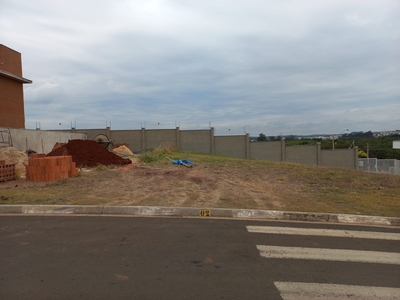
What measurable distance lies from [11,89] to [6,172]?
19.1 m

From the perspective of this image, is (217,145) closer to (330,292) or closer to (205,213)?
(205,213)

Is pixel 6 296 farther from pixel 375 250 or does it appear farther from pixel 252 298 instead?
pixel 375 250

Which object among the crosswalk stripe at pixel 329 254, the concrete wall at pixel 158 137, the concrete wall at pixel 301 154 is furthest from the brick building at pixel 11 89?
the concrete wall at pixel 301 154

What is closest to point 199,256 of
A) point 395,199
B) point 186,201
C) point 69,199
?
→ point 186,201

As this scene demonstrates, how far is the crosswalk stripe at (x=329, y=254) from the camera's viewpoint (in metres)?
5.15

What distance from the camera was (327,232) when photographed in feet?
21.9

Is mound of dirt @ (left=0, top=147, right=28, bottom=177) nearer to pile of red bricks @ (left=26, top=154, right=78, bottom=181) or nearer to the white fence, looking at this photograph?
pile of red bricks @ (left=26, top=154, right=78, bottom=181)

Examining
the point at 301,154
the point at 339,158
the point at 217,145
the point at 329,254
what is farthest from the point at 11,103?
the point at 339,158

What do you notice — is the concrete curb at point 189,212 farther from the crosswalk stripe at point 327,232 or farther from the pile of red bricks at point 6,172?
the pile of red bricks at point 6,172

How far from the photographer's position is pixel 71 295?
381 cm

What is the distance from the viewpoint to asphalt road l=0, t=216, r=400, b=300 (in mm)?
3994

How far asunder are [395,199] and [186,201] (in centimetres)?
648

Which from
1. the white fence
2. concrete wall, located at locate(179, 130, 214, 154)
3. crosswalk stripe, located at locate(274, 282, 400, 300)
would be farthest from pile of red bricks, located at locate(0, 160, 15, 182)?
the white fence

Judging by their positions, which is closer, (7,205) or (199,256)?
(199,256)
